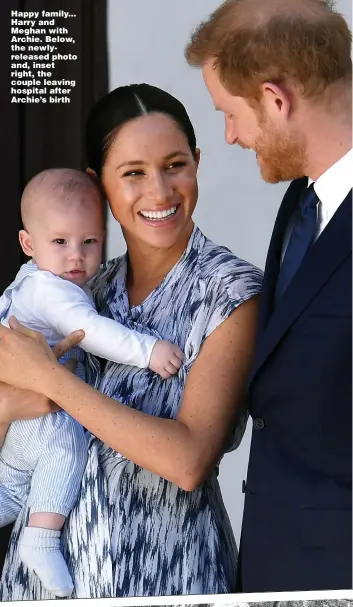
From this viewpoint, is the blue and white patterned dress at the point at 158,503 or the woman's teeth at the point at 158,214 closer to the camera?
the blue and white patterned dress at the point at 158,503

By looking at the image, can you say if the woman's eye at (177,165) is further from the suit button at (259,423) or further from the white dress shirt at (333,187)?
A: the suit button at (259,423)

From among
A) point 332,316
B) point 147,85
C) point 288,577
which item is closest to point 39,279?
point 147,85

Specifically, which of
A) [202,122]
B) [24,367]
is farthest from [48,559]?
[202,122]

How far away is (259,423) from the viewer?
2709 mm

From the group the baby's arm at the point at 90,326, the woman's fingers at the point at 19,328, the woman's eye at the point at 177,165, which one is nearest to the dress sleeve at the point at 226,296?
the baby's arm at the point at 90,326

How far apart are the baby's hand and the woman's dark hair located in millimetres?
622

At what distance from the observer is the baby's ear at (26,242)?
304cm

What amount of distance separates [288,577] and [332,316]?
0.81 meters

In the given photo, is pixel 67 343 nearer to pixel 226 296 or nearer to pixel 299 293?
pixel 226 296

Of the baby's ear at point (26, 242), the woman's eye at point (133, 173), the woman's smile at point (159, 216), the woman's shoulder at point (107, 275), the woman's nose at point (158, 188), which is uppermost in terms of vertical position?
the woman's eye at point (133, 173)

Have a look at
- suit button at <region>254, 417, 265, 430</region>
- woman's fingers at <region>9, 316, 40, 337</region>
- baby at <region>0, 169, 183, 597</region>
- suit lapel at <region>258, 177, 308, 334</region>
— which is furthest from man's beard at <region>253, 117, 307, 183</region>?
woman's fingers at <region>9, 316, 40, 337</region>

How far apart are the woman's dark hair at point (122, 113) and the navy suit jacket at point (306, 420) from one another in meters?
0.58

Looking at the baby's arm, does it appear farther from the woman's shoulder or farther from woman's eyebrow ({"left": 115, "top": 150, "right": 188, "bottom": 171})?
woman's eyebrow ({"left": 115, "top": 150, "right": 188, "bottom": 171})

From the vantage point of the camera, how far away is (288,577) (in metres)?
2.79
